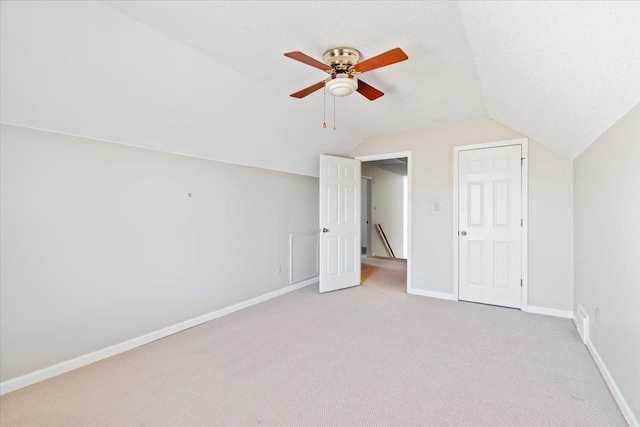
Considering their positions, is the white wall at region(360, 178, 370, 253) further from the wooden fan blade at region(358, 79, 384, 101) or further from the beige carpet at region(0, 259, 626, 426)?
the wooden fan blade at region(358, 79, 384, 101)

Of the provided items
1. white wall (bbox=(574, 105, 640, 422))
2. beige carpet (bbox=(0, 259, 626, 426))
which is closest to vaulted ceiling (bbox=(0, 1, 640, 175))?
white wall (bbox=(574, 105, 640, 422))

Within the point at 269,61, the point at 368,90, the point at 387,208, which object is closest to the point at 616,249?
the point at 368,90

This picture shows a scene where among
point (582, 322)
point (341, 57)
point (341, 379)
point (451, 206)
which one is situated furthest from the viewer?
point (451, 206)

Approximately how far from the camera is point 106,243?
256cm

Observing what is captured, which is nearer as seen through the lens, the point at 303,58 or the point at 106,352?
the point at 303,58

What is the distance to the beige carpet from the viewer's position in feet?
5.90

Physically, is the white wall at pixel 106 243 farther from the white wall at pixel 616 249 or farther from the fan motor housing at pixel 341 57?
the white wall at pixel 616 249

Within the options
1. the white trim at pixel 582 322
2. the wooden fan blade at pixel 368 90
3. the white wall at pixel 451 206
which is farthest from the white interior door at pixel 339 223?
the white trim at pixel 582 322

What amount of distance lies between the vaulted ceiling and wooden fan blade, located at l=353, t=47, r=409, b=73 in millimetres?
230

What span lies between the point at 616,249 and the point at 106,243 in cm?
374

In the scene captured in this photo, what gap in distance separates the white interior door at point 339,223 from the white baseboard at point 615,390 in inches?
113

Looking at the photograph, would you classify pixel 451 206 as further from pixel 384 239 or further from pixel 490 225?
pixel 384 239

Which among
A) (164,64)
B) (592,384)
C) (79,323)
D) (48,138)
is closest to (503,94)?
(592,384)

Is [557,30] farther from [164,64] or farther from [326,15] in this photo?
[164,64]
